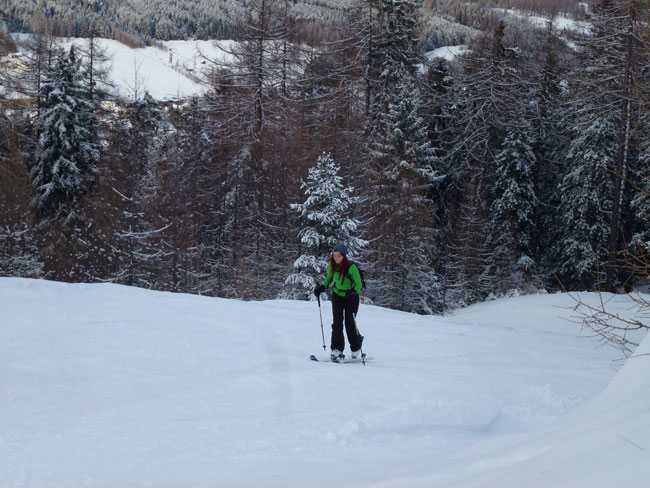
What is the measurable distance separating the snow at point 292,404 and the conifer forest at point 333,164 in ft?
35.9

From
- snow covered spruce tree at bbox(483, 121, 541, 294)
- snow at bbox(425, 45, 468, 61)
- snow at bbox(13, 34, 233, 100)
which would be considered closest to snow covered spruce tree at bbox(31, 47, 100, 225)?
snow at bbox(425, 45, 468, 61)

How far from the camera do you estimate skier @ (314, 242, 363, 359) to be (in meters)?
9.09

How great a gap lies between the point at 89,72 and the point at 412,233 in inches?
752

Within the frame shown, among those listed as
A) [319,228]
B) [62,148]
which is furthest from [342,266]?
[62,148]

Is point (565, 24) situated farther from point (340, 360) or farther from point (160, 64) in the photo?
point (160, 64)

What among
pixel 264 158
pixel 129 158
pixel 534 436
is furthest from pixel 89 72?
pixel 534 436

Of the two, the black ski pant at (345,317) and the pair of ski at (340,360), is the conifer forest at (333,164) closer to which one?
the pair of ski at (340,360)

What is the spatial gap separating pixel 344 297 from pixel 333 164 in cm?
1482

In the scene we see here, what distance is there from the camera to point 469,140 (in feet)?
113

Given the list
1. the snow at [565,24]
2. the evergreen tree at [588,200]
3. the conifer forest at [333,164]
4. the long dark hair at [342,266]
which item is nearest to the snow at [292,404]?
the long dark hair at [342,266]

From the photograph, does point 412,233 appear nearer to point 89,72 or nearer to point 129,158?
point 129,158

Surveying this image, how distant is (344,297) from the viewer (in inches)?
360

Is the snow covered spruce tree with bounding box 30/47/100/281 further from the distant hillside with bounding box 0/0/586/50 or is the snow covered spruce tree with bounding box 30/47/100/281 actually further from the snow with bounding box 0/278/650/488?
the snow with bounding box 0/278/650/488

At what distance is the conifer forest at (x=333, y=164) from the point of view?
26.4 m
